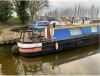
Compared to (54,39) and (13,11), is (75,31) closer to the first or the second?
(54,39)

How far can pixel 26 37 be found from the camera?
13.3 meters

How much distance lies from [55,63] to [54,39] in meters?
2.47

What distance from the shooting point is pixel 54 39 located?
1334cm

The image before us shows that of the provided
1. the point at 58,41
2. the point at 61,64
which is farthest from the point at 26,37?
the point at 61,64

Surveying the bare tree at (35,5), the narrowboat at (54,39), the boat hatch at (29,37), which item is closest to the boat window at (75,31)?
the narrowboat at (54,39)

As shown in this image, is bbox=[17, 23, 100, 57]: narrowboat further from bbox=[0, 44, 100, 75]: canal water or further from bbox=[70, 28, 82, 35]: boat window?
bbox=[0, 44, 100, 75]: canal water

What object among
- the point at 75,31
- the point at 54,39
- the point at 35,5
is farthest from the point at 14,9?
the point at 54,39

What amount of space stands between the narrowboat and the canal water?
A: 51cm

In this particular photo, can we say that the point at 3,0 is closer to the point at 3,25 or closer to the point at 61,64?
the point at 3,25

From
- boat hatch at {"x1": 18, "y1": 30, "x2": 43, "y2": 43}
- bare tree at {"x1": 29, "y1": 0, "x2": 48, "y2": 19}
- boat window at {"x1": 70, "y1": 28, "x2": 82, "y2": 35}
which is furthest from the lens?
bare tree at {"x1": 29, "y1": 0, "x2": 48, "y2": 19}

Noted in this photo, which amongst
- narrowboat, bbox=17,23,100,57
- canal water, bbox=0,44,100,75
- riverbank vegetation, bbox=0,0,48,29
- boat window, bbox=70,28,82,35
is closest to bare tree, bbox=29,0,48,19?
Answer: riverbank vegetation, bbox=0,0,48,29

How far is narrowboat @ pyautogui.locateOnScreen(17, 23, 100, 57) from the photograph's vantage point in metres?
12.0

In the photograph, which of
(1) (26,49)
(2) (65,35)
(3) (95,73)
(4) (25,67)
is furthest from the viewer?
(2) (65,35)

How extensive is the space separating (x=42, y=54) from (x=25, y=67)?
197cm
